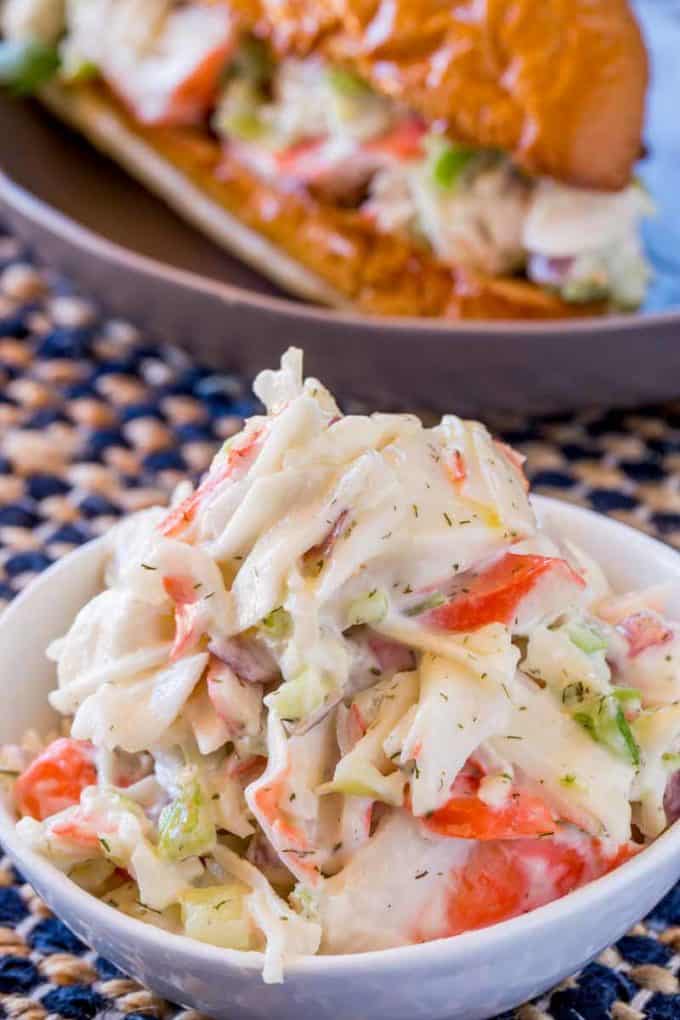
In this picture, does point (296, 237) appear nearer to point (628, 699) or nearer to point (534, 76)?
point (534, 76)

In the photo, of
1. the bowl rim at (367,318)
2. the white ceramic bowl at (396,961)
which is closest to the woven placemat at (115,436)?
the bowl rim at (367,318)

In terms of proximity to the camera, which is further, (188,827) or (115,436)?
(115,436)

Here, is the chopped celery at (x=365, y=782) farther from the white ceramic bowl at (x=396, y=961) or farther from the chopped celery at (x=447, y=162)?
the chopped celery at (x=447, y=162)

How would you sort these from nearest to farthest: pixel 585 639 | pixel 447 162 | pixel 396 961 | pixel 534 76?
pixel 396 961 → pixel 585 639 → pixel 534 76 → pixel 447 162

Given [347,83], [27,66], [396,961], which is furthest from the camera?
[27,66]

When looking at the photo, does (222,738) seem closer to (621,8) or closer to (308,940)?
(308,940)

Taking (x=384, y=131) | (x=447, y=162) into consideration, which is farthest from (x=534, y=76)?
(x=384, y=131)

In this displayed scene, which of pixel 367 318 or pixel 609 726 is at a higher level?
pixel 609 726

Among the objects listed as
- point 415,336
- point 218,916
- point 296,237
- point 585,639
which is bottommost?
point 296,237
